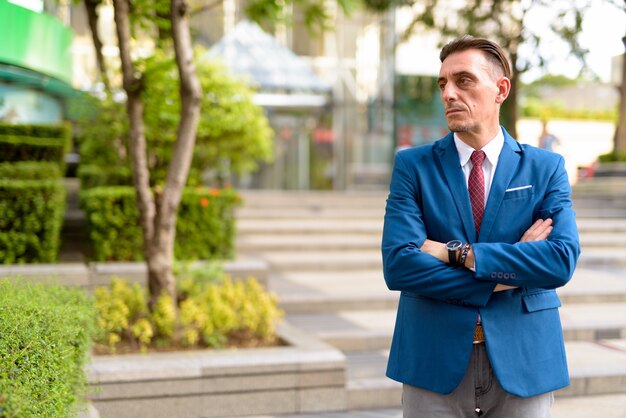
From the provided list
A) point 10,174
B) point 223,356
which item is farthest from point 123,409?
point 10,174

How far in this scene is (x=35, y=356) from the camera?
3.29m

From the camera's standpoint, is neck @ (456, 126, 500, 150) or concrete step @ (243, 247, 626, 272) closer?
neck @ (456, 126, 500, 150)

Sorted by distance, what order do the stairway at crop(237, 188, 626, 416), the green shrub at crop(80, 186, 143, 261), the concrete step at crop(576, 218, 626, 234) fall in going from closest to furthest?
1. the stairway at crop(237, 188, 626, 416)
2. the green shrub at crop(80, 186, 143, 261)
3. the concrete step at crop(576, 218, 626, 234)

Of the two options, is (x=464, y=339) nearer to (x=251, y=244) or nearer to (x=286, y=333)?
(x=286, y=333)

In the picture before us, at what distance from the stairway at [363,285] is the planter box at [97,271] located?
2.08 ft

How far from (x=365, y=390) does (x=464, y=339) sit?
11.5 ft

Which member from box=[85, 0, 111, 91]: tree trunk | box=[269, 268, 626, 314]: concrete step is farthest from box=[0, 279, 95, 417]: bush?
box=[85, 0, 111, 91]: tree trunk

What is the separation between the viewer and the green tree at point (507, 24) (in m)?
19.3

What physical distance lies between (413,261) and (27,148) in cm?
870

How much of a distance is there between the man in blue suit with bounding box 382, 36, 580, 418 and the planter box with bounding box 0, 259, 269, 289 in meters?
4.99

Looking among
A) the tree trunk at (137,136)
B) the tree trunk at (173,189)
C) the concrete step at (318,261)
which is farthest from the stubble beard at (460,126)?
the concrete step at (318,261)

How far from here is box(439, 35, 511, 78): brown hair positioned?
2842 millimetres

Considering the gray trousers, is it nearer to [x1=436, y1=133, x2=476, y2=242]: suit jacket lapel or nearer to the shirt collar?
[x1=436, y1=133, x2=476, y2=242]: suit jacket lapel

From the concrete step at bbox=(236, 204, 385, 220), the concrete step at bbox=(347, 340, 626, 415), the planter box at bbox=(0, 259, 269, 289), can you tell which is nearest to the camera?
the concrete step at bbox=(347, 340, 626, 415)
